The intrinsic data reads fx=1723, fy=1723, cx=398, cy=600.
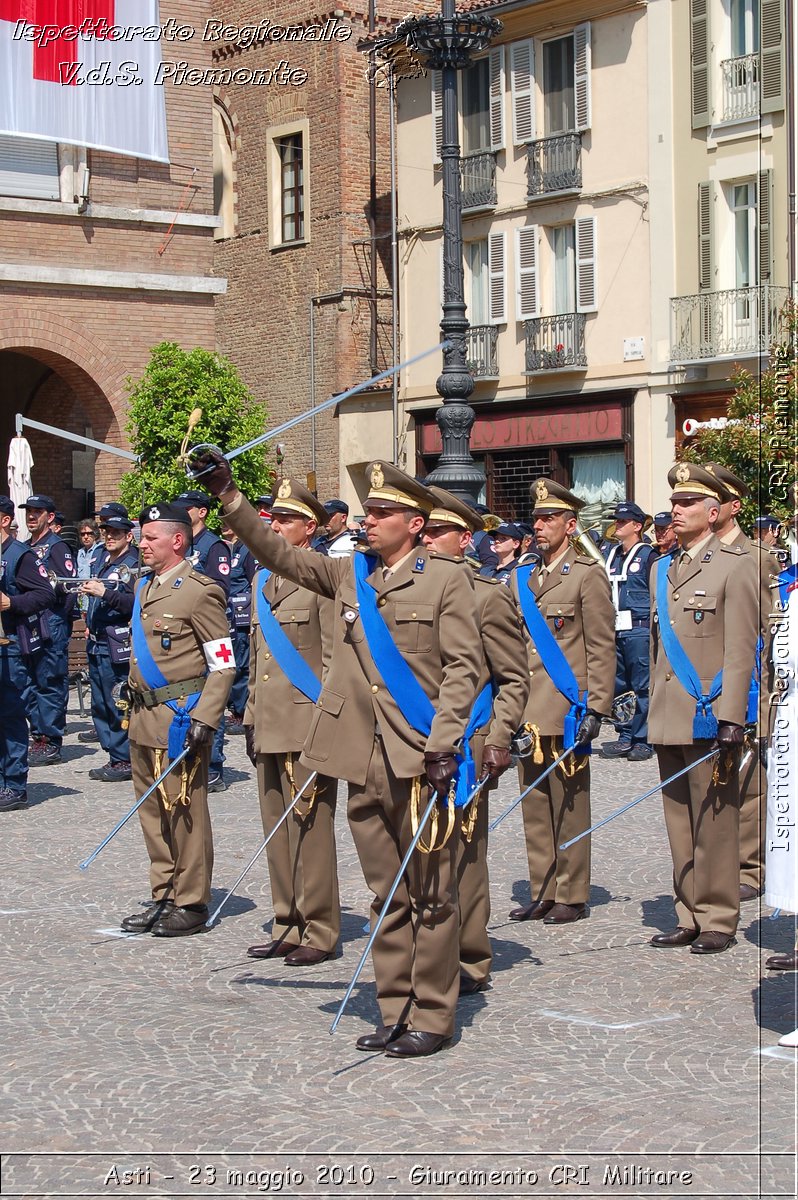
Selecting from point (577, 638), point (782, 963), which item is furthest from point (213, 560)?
point (782, 963)

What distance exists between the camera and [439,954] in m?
6.21

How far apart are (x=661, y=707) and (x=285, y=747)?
1.76 meters

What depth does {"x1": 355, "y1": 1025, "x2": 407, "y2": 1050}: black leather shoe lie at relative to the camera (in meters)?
6.22

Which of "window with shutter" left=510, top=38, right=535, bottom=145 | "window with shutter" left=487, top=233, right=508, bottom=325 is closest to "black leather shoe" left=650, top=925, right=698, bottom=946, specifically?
"window with shutter" left=487, top=233, right=508, bottom=325

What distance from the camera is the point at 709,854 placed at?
25.4ft

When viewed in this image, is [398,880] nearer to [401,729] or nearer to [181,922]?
[401,729]

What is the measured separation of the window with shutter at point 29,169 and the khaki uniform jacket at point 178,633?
1606 centimetres

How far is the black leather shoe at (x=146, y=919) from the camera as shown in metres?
8.23

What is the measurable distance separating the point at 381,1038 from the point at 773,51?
78.2 feet

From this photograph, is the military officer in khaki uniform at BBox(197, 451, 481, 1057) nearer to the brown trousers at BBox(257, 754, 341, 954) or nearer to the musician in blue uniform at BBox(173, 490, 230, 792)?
the brown trousers at BBox(257, 754, 341, 954)

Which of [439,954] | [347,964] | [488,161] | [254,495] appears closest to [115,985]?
[347,964]

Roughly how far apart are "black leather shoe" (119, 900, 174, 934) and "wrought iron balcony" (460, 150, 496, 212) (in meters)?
24.6

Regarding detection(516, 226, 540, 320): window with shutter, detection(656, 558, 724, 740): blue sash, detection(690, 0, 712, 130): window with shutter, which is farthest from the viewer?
detection(516, 226, 540, 320): window with shutter

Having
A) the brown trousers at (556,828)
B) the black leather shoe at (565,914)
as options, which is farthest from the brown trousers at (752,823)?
the black leather shoe at (565,914)
